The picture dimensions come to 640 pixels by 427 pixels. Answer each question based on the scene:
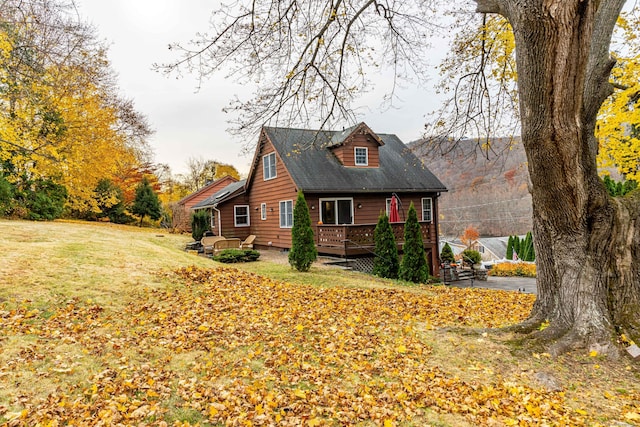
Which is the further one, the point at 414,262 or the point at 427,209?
the point at 427,209

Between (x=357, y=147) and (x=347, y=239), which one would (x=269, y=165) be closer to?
(x=357, y=147)

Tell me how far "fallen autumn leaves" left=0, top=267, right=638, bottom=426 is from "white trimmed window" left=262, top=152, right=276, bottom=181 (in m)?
12.6

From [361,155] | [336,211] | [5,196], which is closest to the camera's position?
[336,211]

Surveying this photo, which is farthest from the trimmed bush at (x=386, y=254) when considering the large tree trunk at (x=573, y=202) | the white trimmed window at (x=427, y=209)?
the large tree trunk at (x=573, y=202)

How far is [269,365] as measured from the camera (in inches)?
170

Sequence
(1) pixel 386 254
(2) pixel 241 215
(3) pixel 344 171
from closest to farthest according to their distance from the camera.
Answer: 1. (1) pixel 386 254
2. (3) pixel 344 171
3. (2) pixel 241 215

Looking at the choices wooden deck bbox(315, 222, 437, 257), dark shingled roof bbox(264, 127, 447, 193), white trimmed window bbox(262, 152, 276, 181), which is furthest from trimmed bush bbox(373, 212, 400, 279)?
white trimmed window bbox(262, 152, 276, 181)

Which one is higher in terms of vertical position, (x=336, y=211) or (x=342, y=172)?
(x=342, y=172)

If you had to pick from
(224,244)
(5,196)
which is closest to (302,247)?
(224,244)

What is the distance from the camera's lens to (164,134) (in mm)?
33000

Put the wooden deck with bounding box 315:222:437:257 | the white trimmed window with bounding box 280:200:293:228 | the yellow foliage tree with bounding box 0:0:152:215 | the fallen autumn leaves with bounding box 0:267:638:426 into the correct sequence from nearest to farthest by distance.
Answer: the fallen autumn leaves with bounding box 0:267:638:426
the yellow foliage tree with bounding box 0:0:152:215
the wooden deck with bounding box 315:222:437:257
the white trimmed window with bounding box 280:200:293:228

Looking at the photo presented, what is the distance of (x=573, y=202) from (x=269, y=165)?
16.2 m

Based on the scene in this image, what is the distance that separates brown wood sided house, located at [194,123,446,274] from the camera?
16.2 m

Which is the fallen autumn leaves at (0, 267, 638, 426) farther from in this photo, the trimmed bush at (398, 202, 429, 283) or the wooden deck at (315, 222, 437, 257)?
the wooden deck at (315, 222, 437, 257)
